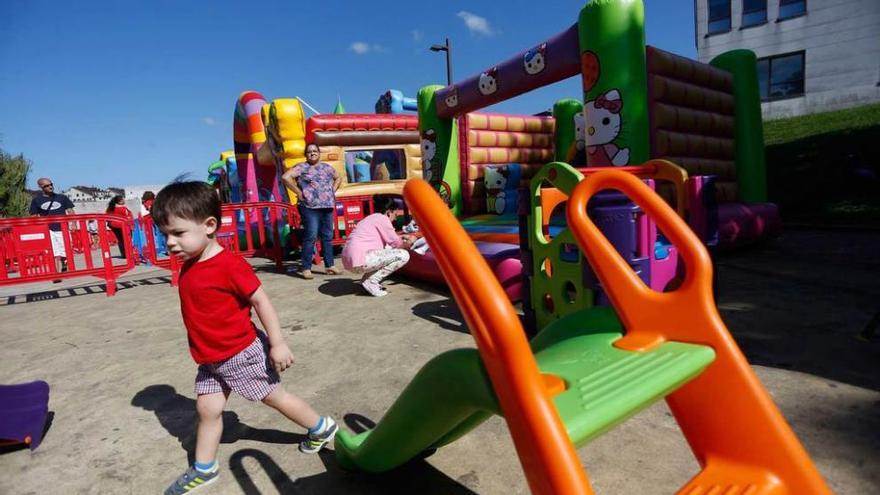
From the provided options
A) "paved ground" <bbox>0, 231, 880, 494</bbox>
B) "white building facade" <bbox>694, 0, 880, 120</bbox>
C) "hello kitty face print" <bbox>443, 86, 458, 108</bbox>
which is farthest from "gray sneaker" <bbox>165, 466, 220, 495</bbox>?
"white building facade" <bbox>694, 0, 880, 120</bbox>

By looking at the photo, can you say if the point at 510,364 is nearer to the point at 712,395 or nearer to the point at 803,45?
the point at 712,395

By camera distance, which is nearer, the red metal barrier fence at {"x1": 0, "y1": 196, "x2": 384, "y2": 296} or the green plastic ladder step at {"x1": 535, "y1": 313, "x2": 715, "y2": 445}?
the green plastic ladder step at {"x1": 535, "y1": 313, "x2": 715, "y2": 445}

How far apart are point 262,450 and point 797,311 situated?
3526 millimetres

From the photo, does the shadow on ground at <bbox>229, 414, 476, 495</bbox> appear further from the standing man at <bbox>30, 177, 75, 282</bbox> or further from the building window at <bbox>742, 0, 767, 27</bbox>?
the building window at <bbox>742, 0, 767, 27</bbox>

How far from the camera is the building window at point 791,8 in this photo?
17.6 metres

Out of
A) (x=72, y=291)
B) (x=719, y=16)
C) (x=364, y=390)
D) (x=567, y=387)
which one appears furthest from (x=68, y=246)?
(x=719, y=16)

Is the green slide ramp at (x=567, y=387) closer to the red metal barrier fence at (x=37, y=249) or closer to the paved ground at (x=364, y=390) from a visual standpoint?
the paved ground at (x=364, y=390)

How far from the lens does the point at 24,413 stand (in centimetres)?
238

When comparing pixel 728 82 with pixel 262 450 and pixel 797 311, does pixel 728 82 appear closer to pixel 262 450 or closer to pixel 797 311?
pixel 797 311

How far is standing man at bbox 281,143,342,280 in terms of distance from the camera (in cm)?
597

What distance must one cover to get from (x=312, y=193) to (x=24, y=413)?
3.89m

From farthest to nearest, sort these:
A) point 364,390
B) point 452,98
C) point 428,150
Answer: point 428,150 < point 452,98 < point 364,390

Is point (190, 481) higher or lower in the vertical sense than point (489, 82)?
lower

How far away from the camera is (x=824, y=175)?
10.2m
